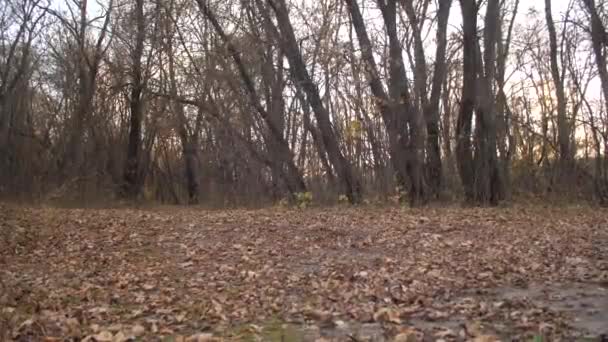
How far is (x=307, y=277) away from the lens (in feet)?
24.7

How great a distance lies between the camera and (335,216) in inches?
496

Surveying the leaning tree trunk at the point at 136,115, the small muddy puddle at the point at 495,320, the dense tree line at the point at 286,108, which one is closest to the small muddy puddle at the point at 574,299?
the small muddy puddle at the point at 495,320

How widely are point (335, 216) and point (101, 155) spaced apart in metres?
14.1

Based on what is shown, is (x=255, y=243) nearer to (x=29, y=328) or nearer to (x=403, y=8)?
(x=29, y=328)

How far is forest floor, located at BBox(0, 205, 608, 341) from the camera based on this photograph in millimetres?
5199

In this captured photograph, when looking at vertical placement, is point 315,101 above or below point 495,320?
above

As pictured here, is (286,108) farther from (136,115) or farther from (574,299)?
(574,299)

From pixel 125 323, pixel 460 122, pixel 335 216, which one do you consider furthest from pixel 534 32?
pixel 125 323

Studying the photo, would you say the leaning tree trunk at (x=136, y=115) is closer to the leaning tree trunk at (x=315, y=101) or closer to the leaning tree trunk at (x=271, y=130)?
the leaning tree trunk at (x=271, y=130)

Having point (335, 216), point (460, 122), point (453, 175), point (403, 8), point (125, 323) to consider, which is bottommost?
point (125, 323)

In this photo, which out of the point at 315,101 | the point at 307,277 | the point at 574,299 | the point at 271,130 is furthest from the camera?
the point at 271,130

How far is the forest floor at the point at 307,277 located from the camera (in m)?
5.20

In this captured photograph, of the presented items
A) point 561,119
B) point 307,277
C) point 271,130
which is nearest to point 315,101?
point 271,130

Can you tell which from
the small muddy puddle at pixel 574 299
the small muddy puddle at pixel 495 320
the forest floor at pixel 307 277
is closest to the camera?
the small muddy puddle at pixel 495 320
